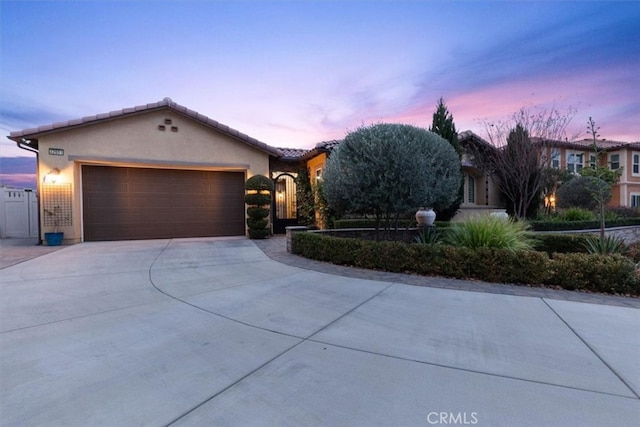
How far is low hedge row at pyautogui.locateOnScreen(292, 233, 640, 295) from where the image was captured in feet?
16.2

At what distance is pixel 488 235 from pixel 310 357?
5.28m

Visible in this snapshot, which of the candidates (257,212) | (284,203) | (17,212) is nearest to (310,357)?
(257,212)

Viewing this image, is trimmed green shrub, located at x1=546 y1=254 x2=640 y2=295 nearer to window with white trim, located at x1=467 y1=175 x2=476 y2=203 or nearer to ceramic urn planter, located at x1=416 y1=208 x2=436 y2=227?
ceramic urn planter, located at x1=416 y1=208 x2=436 y2=227

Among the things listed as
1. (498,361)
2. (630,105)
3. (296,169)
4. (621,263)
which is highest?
(630,105)

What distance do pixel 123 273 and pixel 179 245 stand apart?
3629 mm

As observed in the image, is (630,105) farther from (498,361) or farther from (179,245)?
(179,245)

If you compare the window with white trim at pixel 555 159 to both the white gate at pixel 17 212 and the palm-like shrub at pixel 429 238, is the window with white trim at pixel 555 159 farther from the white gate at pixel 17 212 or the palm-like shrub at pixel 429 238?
the white gate at pixel 17 212

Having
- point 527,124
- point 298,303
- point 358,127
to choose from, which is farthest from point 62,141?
point 527,124

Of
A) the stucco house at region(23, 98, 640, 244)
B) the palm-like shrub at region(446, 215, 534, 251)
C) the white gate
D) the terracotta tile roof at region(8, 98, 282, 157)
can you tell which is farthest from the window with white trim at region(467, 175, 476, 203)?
the white gate

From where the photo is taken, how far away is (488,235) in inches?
249

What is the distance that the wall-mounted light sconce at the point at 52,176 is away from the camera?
9.70 m

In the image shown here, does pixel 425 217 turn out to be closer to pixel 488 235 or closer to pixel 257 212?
pixel 488 235

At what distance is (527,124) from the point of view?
42.7 feet

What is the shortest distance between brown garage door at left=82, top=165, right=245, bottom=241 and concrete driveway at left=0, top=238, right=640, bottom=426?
20.7 ft
